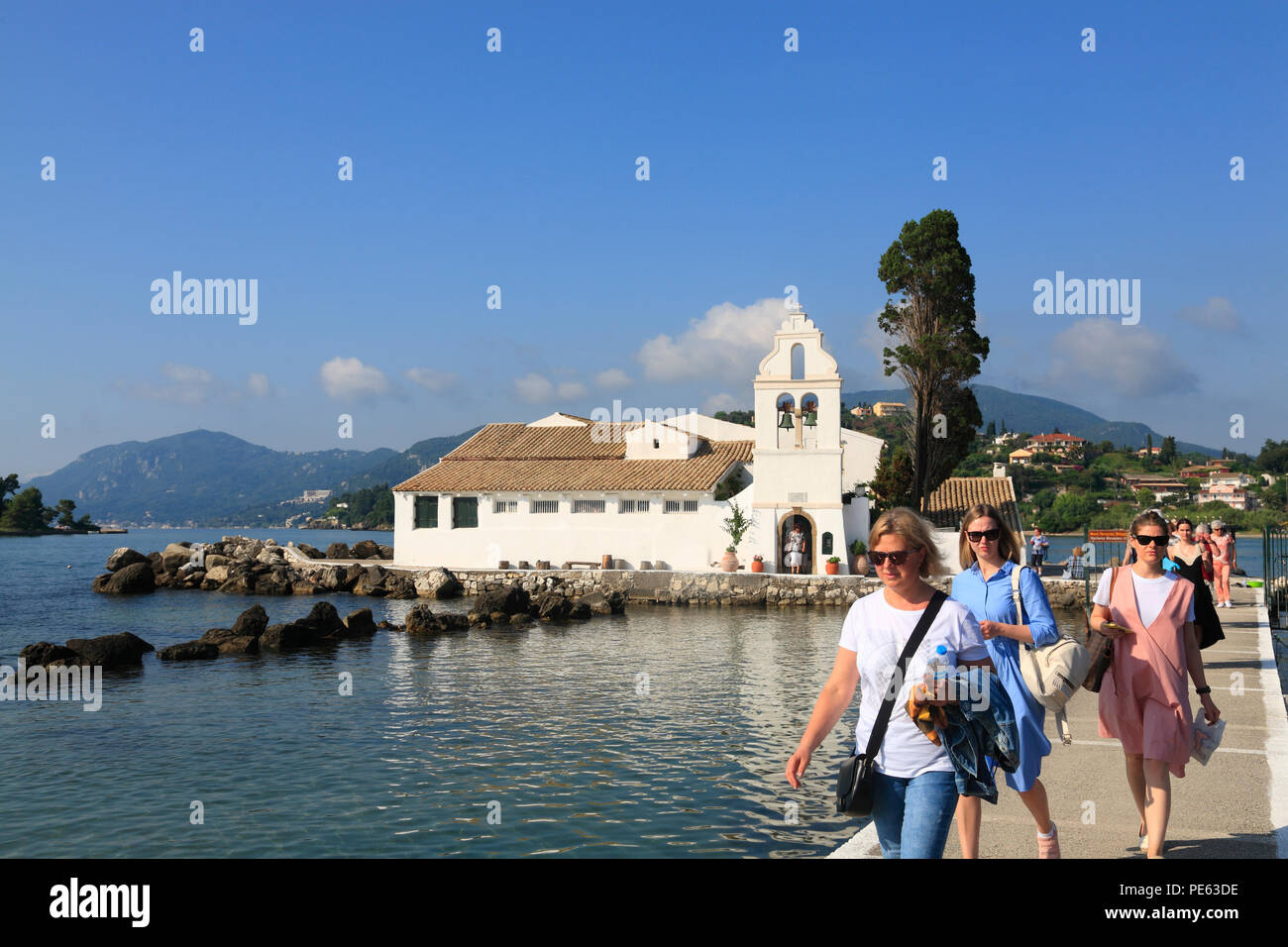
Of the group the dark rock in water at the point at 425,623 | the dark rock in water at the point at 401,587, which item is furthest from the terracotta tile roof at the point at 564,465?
the dark rock in water at the point at 425,623

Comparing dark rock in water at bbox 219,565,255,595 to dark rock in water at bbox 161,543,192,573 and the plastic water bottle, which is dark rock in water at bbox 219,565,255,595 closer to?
dark rock in water at bbox 161,543,192,573

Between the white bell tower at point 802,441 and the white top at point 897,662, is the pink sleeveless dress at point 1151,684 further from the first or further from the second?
the white bell tower at point 802,441

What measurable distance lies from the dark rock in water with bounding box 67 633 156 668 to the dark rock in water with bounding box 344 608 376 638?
17.2 ft

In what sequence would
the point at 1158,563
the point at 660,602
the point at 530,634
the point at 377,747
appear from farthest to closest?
the point at 660,602 < the point at 530,634 < the point at 377,747 < the point at 1158,563

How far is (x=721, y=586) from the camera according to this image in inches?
1286

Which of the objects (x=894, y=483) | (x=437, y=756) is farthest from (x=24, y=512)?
(x=437, y=756)

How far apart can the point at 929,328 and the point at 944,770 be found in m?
35.7

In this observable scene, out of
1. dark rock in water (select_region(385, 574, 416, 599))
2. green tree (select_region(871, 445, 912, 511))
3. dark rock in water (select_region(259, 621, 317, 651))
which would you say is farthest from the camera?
green tree (select_region(871, 445, 912, 511))

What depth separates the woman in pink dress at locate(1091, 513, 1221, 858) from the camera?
5305 mm

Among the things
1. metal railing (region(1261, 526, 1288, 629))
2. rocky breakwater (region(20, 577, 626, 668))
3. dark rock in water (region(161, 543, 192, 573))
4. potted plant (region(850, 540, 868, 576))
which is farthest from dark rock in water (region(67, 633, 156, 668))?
dark rock in water (region(161, 543, 192, 573))

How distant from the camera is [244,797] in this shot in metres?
10.2

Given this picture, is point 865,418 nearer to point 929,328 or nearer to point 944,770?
point 929,328

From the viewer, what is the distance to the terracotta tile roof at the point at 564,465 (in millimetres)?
37375
